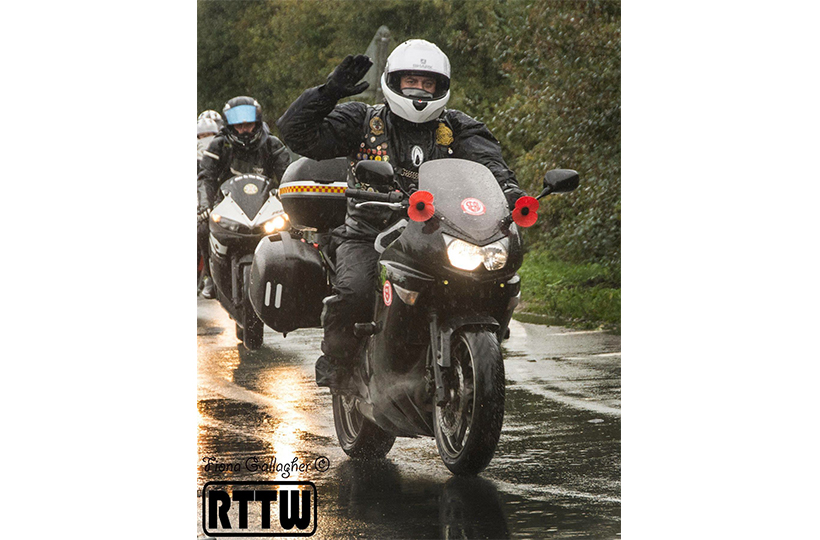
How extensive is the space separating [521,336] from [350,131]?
1670mm

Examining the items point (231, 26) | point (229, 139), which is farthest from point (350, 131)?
point (229, 139)

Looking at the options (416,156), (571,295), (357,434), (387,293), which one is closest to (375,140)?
(416,156)

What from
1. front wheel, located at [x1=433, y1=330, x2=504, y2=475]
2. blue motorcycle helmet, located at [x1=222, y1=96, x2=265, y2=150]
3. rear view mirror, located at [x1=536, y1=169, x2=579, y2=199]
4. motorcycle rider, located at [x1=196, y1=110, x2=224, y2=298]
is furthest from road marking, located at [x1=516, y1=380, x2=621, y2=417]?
blue motorcycle helmet, located at [x1=222, y1=96, x2=265, y2=150]

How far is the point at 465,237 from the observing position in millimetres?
5148

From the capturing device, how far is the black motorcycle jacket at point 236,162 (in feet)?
23.4

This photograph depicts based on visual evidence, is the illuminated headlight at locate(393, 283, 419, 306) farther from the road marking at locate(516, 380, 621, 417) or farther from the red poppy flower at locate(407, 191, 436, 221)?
the road marking at locate(516, 380, 621, 417)

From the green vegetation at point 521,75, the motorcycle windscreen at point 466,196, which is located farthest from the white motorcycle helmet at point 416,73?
the motorcycle windscreen at point 466,196

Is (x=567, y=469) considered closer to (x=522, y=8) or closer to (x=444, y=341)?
(x=444, y=341)

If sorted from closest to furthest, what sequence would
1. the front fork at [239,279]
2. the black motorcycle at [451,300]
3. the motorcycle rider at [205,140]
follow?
the black motorcycle at [451,300], the motorcycle rider at [205,140], the front fork at [239,279]

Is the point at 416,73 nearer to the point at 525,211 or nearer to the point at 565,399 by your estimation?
the point at 525,211

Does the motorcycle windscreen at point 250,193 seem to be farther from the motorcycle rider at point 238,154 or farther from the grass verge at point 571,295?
the grass verge at point 571,295

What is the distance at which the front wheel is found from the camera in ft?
16.1

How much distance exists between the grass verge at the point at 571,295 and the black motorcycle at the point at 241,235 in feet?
5.34

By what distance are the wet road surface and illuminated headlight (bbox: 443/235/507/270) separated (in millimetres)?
561
